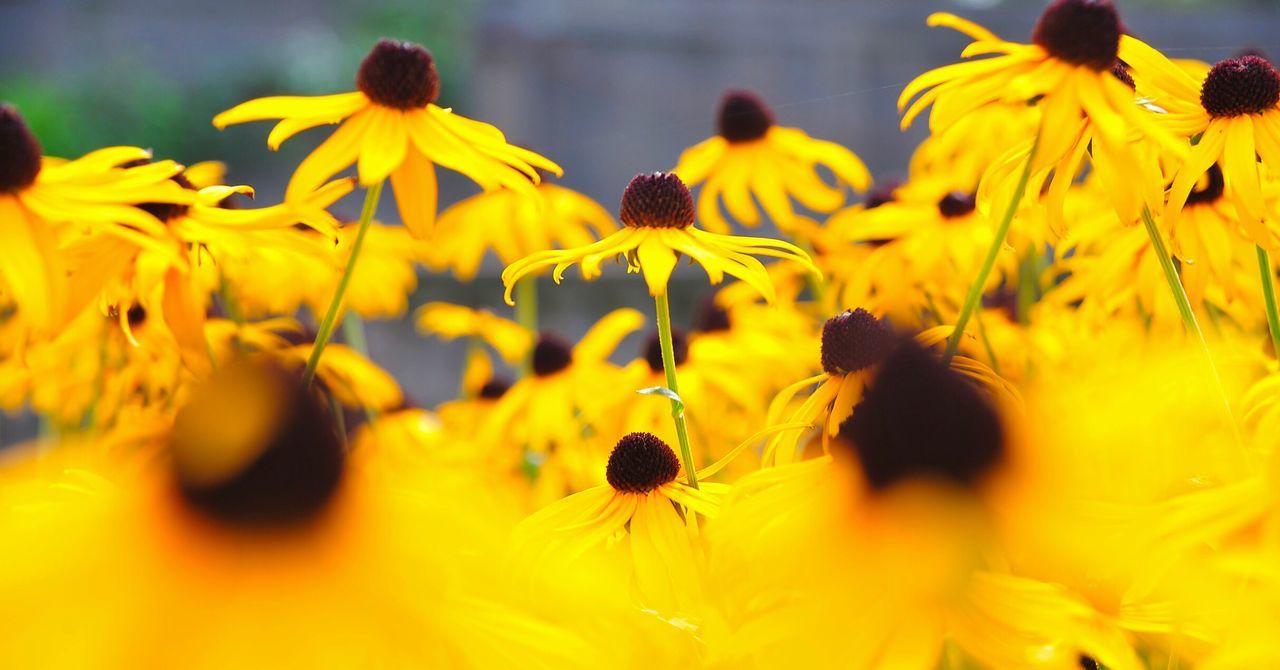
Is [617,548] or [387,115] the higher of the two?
[387,115]

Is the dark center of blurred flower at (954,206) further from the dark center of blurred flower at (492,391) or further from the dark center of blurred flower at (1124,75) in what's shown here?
the dark center of blurred flower at (492,391)

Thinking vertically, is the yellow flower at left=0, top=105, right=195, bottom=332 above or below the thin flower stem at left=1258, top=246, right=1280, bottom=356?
below

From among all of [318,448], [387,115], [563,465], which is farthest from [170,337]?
[563,465]

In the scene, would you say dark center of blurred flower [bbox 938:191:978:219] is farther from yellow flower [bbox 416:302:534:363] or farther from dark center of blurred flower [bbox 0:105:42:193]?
dark center of blurred flower [bbox 0:105:42:193]

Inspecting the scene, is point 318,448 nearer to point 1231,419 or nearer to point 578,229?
point 1231,419

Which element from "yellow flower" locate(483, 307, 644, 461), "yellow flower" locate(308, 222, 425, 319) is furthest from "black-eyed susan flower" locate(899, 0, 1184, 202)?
"yellow flower" locate(308, 222, 425, 319)

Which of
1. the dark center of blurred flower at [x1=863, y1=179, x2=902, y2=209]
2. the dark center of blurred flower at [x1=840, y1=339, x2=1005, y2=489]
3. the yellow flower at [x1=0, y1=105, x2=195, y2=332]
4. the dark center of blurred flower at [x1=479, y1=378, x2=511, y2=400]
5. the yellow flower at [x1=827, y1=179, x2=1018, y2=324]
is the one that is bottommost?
the dark center of blurred flower at [x1=479, y1=378, x2=511, y2=400]
